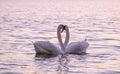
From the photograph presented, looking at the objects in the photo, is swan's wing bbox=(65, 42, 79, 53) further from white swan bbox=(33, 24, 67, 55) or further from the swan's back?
white swan bbox=(33, 24, 67, 55)

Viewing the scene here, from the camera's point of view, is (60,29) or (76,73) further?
(60,29)

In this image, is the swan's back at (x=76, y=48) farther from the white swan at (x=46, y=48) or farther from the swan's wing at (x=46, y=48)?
the swan's wing at (x=46, y=48)

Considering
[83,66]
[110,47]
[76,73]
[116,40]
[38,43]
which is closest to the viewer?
[76,73]

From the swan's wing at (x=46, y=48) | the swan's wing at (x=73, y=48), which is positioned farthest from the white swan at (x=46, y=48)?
the swan's wing at (x=73, y=48)

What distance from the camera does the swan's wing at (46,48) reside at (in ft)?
65.2

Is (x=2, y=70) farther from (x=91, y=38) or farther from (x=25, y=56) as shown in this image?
(x=91, y=38)

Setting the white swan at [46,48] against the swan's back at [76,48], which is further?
the swan's back at [76,48]

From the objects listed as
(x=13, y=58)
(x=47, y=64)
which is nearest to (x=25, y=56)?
(x=13, y=58)

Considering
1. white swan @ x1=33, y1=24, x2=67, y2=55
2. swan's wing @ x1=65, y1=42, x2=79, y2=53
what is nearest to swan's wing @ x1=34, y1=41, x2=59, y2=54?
white swan @ x1=33, y1=24, x2=67, y2=55

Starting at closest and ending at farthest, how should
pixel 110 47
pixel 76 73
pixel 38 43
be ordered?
pixel 76 73 → pixel 38 43 → pixel 110 47

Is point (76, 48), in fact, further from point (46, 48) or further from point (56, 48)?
point (46, 48)

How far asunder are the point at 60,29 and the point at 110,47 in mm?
2799

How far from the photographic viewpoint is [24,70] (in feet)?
53.0

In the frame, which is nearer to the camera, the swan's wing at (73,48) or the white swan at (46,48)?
the white swan at (46,48)
